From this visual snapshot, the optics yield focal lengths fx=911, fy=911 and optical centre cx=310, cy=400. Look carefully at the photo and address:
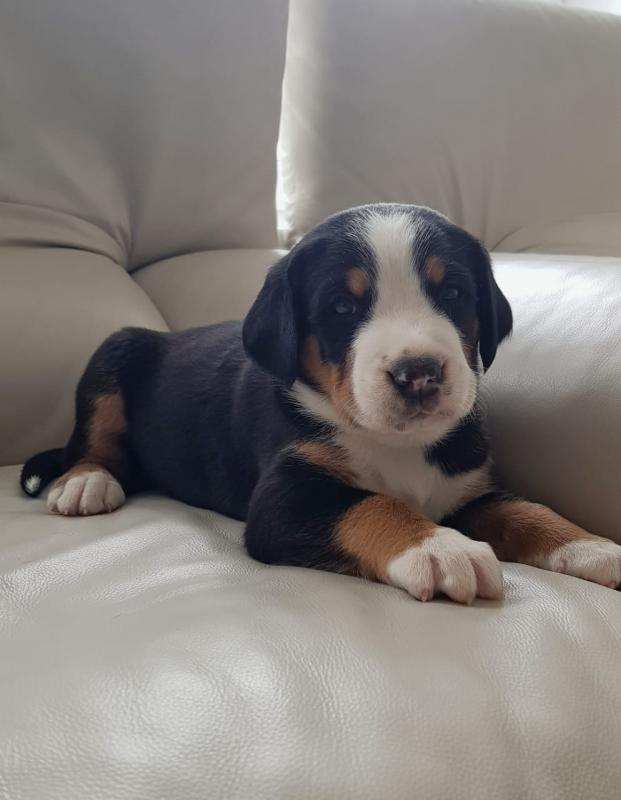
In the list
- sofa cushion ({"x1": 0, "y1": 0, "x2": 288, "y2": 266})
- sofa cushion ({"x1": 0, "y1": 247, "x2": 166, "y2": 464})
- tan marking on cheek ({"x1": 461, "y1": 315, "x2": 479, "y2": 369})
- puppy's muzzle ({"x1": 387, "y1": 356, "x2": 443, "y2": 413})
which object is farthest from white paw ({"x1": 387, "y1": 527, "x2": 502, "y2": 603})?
sofa cushion ({"x1": 0, "y1": 0, "x2": 288, "y2": 266})

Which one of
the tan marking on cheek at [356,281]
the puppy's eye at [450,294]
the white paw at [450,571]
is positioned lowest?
the white paw at [450,571]

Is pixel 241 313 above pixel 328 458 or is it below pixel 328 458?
below

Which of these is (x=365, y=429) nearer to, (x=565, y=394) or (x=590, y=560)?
(x=565, y=394)

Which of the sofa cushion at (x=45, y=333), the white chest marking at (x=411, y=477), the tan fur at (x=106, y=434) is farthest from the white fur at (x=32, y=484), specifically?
the white chest marking at (x=411, y=477)

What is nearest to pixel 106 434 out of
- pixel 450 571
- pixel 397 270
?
pixel 397 270

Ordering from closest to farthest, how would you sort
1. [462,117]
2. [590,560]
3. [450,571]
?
[450,571], [590,560], [462,117]

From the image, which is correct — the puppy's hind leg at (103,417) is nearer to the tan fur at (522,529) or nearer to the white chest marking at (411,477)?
the white chest marking at (411,477)

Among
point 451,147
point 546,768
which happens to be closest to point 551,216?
point 451,147
